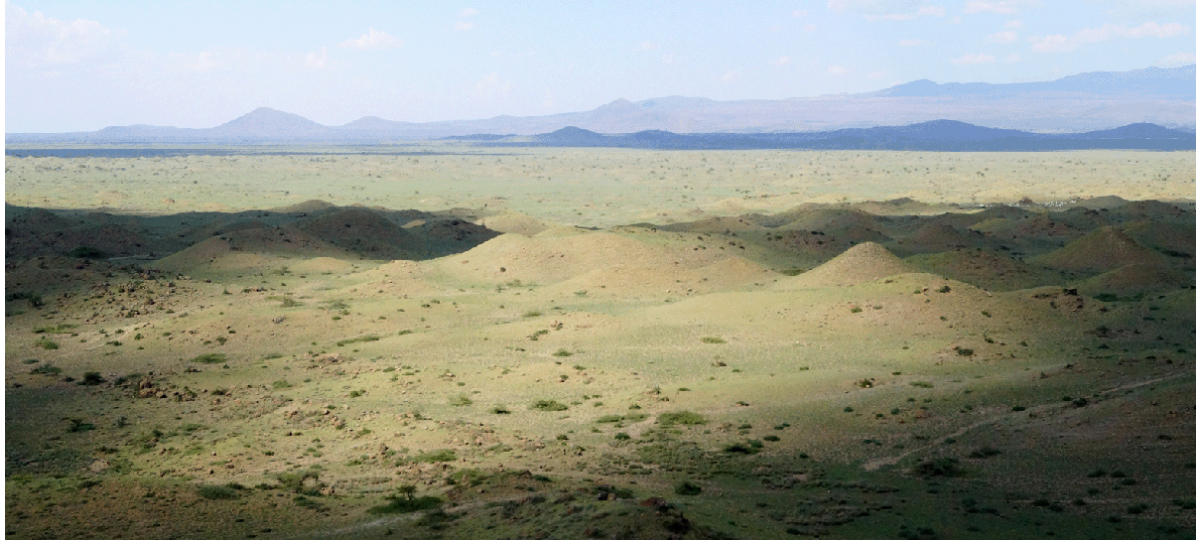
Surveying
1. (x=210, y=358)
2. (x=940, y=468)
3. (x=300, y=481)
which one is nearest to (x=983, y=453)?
(x=940, y=468)

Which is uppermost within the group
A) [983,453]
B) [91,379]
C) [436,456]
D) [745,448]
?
[983,453]

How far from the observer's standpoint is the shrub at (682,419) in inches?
1224

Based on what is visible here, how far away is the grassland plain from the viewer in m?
22.5

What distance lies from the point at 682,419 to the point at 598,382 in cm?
571

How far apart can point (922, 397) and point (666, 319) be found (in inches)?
566

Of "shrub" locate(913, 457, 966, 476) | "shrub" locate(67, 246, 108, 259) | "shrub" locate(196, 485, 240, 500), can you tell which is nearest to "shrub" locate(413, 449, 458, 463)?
"shrub" locate(196, 485, 240, 500)

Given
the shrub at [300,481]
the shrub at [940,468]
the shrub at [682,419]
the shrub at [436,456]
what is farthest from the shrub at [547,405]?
the shrub at [940,468]

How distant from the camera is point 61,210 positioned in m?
103

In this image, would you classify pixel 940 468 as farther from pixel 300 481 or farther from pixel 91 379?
pixel 91 379

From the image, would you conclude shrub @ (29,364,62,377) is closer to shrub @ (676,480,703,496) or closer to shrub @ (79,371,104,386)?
shrub @ (79,371,104,386)

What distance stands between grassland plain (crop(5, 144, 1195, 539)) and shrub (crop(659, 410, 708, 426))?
0.11 m

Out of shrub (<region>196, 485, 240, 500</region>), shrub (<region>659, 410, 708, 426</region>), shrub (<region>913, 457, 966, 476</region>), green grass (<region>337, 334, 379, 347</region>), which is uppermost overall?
shrub (<region>196, 485, 240, 500</region>)

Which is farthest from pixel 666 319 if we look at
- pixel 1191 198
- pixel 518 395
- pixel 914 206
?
pixel 1191 198

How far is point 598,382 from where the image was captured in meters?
36.6
